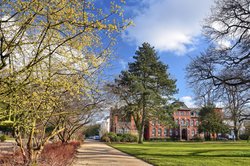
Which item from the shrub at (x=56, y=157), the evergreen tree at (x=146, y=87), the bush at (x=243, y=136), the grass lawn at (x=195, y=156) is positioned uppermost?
the evergreen tree at (x=146, y=87)

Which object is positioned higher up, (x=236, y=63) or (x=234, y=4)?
(x=234, y=4)

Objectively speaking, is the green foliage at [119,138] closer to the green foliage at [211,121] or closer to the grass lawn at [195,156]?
the green foliage at [211,121]

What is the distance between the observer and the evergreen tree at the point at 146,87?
4472 centimetres

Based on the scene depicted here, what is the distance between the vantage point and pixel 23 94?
16.8ft

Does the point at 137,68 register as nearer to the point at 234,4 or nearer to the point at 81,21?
the point at 234,4

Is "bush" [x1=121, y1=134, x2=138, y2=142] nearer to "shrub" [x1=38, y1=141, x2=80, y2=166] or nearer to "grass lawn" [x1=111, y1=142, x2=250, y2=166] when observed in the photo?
"grass lawn" [x1=111, y1=142, x2=250, y2=166]

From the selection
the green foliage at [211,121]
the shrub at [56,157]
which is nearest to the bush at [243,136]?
the green foliage at [211,121]

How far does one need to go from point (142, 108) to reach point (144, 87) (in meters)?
3.64


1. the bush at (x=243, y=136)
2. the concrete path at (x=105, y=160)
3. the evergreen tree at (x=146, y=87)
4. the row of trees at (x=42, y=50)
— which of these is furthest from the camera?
the bush at (x=243, y=136)

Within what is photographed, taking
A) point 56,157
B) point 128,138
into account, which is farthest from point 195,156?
point 128,138

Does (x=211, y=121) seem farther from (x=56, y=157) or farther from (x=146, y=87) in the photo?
(x=56, y=157)

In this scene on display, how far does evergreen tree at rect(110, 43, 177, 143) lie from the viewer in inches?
1761

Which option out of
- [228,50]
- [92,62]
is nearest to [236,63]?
[228,50]

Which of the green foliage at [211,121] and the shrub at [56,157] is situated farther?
the green foliage at [211,121]
